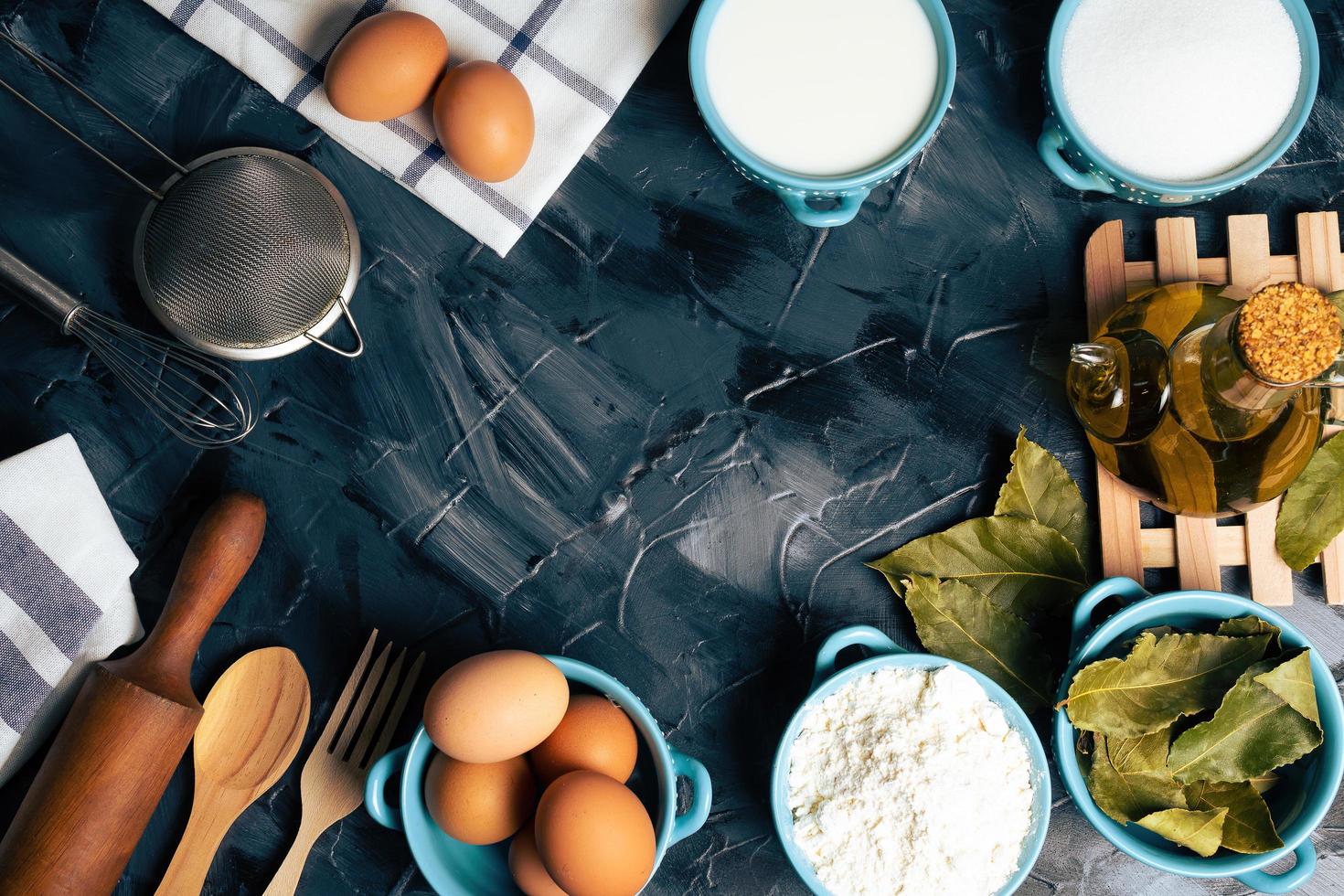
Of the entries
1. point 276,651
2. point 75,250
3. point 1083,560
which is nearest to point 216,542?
point 276,651

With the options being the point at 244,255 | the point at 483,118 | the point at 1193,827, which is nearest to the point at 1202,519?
the point at 1193,827

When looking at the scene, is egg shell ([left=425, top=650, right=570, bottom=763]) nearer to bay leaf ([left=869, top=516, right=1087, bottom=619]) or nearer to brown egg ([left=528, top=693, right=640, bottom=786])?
brown egg ([left=528, top=693, right=640, bottom=786])

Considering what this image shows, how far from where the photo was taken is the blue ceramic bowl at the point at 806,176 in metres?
0.67

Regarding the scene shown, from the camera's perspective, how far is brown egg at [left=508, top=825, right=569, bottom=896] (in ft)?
2.09

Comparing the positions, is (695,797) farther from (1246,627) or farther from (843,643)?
(1246,627)

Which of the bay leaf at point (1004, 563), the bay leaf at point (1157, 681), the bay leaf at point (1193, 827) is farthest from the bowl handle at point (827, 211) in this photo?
the bay leaf at point (1193, 827)

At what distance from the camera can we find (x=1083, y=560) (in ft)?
2.40

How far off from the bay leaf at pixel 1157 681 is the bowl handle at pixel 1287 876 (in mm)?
140

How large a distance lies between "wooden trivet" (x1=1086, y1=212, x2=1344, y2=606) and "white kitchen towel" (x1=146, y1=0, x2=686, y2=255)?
1.30 ft

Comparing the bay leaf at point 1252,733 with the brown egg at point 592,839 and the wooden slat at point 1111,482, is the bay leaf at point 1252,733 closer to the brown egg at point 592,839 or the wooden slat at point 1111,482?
the wooden slat at point 1111,482

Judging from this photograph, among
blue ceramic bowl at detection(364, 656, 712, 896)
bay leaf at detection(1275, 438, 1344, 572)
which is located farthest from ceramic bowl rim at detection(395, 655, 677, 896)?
bay leaf at detection(1275, 438, 1344, 572)

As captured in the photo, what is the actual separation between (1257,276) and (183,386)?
83 centimetres

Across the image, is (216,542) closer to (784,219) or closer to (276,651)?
(276,651)

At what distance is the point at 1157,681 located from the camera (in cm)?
67
